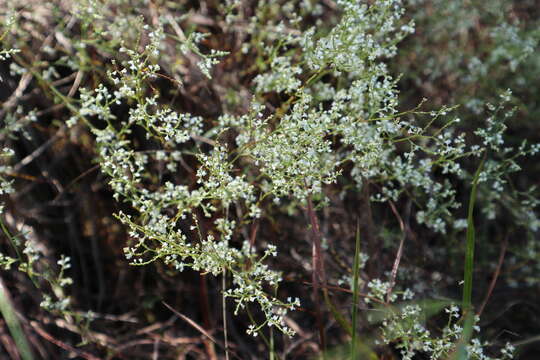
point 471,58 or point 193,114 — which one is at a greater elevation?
point 471,58

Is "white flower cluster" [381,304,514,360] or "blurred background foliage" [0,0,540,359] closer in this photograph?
"white flower cluster" [381,304,514,360]

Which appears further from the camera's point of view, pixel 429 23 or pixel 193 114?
pixel 429 23

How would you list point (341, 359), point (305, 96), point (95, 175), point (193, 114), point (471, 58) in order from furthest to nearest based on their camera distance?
point (471, 58)
point (95, 175)
point (193, 114)
point (341, 359)
point (305, 96)

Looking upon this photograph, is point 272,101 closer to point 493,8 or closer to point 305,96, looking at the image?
point 305,96

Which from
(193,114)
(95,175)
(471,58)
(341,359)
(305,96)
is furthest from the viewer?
(471,58)

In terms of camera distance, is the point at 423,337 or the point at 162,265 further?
the point at 162,265

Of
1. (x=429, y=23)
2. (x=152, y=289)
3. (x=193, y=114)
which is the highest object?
(x=429, y=23)

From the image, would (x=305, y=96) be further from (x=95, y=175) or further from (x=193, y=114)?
(x=95, y=175)

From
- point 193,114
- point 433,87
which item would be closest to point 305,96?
point 193,114

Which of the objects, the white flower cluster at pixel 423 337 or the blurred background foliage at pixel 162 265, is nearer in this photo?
the white flower cluster at pixel 423 337

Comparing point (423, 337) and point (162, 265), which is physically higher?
point (162, 265)

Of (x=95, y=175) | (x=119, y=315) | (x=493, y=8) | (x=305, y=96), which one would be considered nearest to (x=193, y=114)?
(x=95, y=175)
